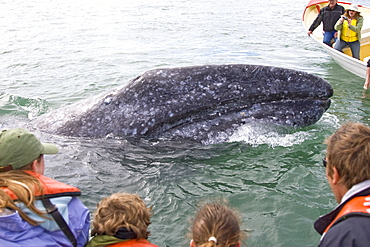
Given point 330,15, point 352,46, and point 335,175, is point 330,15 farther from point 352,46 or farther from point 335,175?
point 335,175

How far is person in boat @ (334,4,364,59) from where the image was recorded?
424 inches

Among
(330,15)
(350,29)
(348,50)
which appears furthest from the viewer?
(348,50)

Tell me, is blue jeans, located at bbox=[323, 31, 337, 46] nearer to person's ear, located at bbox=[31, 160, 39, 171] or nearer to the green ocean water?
the green ocean water

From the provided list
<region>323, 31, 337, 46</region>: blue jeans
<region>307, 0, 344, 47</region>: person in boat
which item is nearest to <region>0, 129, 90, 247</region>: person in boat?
<region>307, 0, 344, 47</region>: person in boat

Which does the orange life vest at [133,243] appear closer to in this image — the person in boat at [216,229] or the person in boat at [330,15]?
the person in boat at [216,229]

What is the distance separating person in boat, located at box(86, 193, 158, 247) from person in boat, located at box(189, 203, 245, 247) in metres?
0.50

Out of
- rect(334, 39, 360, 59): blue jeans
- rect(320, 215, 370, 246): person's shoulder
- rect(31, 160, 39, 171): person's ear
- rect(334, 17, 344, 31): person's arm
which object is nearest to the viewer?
rect(320, 215, 370, 246): person's shoulder

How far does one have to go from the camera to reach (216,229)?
7.20ft

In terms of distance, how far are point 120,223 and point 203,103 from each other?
2.38 meters

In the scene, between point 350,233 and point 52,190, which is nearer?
point 350,233

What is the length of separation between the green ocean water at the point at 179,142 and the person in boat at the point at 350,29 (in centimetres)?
80

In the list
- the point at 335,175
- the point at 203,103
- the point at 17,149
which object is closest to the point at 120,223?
the point at 17,149

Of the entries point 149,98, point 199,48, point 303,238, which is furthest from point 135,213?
point 199,48

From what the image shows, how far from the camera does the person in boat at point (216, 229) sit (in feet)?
7.14
